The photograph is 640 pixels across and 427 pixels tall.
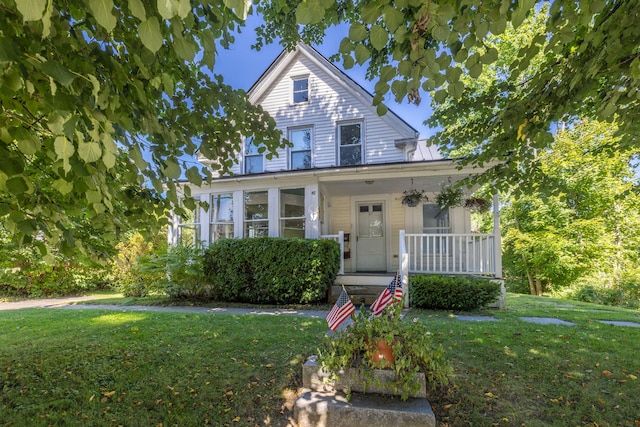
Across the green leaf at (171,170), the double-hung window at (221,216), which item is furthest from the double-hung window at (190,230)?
the green leaf at (171,170)

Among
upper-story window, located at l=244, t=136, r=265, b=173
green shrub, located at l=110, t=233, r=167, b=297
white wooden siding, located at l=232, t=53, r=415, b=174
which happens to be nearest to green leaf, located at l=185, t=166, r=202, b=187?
green shrub, located at l=110, t=233, r=167, b=297

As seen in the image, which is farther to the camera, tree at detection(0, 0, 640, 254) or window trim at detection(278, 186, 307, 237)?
window trim at detection(278, 186, 307, 237)

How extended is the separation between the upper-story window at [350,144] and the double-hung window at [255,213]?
3435mm

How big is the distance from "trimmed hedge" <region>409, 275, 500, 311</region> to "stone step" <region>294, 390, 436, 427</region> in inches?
180

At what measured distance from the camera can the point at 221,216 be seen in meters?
9.75

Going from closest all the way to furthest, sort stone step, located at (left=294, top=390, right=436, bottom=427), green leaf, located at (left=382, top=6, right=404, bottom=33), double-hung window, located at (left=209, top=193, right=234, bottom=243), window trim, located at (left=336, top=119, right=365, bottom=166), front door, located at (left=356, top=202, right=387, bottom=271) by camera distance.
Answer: green leaf, located at (left=382, top=6, right=404, bottom=33)
stone step, located at (left=294, top=390, right=436, bottom=427)
double-hung window, located at (left=209, top=193, right=234, bottom=243)
front door, located at (left=356, top=202, right=387, bottom=271)
window trim, located at (left=336, top=119, right=365, bottom=166)

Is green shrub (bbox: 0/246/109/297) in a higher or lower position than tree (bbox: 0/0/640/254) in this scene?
lower

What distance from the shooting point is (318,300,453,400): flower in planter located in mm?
2850

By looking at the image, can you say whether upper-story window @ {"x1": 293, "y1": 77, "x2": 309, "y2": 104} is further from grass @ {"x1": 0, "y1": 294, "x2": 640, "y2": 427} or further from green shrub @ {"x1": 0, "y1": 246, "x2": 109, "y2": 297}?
grass @ {"x1": 0, "y1": 294, "x2": 640, "y2": 427}

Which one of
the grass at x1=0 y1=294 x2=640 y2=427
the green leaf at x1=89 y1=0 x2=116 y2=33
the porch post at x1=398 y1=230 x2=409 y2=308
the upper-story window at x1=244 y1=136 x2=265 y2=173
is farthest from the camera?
the upper-story window at x1=244 y1=136 x2=265 y2=173

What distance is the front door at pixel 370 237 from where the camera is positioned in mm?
10570

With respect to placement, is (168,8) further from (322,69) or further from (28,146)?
(322,69)

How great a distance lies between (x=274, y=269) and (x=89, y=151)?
6.68 meters

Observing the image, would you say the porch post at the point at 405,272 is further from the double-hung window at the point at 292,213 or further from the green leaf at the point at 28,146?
the green leaf at the point at 28,146
